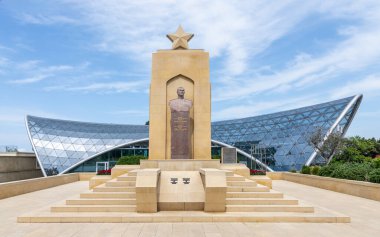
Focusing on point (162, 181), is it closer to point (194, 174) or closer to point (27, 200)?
point (194, 174)

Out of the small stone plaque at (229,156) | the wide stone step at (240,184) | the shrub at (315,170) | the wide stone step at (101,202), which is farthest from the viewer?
the small stone plaque at (229,156)

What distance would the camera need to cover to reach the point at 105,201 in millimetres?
12125

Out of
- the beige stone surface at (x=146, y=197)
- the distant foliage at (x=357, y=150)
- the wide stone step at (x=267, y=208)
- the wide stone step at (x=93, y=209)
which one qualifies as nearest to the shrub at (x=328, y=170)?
the distant foliage at (x=357, y=150)

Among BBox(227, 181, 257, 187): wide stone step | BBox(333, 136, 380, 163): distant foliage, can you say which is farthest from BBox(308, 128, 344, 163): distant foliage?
BBox(227, 181, 257, 187): wide stone step

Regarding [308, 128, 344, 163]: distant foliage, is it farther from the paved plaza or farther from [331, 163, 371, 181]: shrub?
the paved plaza

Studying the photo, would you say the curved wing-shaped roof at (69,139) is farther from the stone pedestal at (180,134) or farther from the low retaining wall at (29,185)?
the stone pedestal at (180,134)

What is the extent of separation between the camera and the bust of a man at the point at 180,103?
57.9 feet

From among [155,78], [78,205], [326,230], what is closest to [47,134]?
[155,78]

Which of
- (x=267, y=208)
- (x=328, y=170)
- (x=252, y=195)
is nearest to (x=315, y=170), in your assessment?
(x=328, y=170)

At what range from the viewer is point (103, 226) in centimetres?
1007

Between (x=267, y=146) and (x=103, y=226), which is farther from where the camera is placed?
(x=267, y=146)

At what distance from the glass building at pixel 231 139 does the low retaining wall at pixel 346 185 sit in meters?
21.4

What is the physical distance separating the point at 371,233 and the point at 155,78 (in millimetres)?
13399

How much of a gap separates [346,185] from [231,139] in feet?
163
